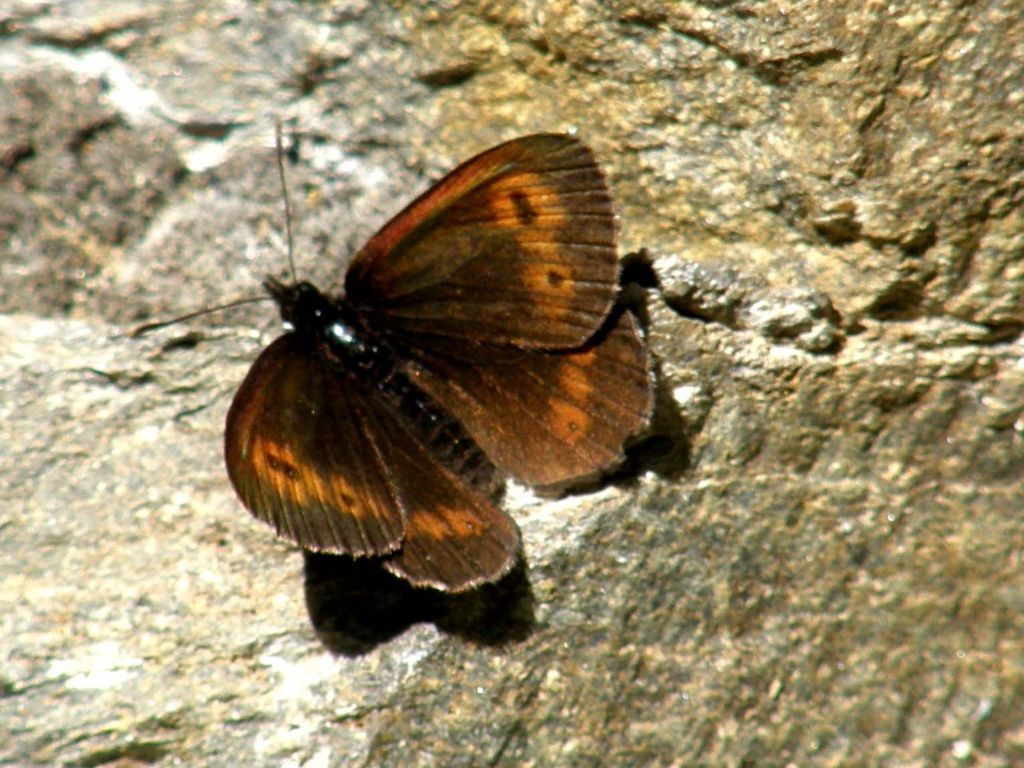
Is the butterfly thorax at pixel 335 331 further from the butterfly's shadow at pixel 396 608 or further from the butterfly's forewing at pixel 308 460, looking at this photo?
the butterfly's shadow at pixel 396 608

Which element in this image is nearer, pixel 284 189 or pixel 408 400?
pixel 408 400

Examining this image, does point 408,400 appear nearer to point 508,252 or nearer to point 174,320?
point 508,252

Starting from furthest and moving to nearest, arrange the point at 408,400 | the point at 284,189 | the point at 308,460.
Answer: the point at 284,189 < the point at 408,400 < the point at 308,460

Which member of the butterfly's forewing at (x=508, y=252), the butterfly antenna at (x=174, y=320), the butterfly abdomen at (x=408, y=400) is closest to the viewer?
the butterfly's forewing at (x=508, y=252)

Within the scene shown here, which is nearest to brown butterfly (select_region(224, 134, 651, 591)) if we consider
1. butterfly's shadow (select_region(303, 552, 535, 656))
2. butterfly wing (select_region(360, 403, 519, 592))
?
butterfly wing (select_region(360, 403, 519, 592))

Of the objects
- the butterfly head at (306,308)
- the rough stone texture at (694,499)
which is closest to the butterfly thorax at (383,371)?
the butterfly head at (306,308)

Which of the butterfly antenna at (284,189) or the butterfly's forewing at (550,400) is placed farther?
the butterfly antenna at (284,189)

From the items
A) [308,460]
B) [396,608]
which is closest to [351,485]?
[308,460]

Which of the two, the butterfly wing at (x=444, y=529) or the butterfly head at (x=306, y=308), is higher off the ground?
the butterfly head at (x=306, y=308)
